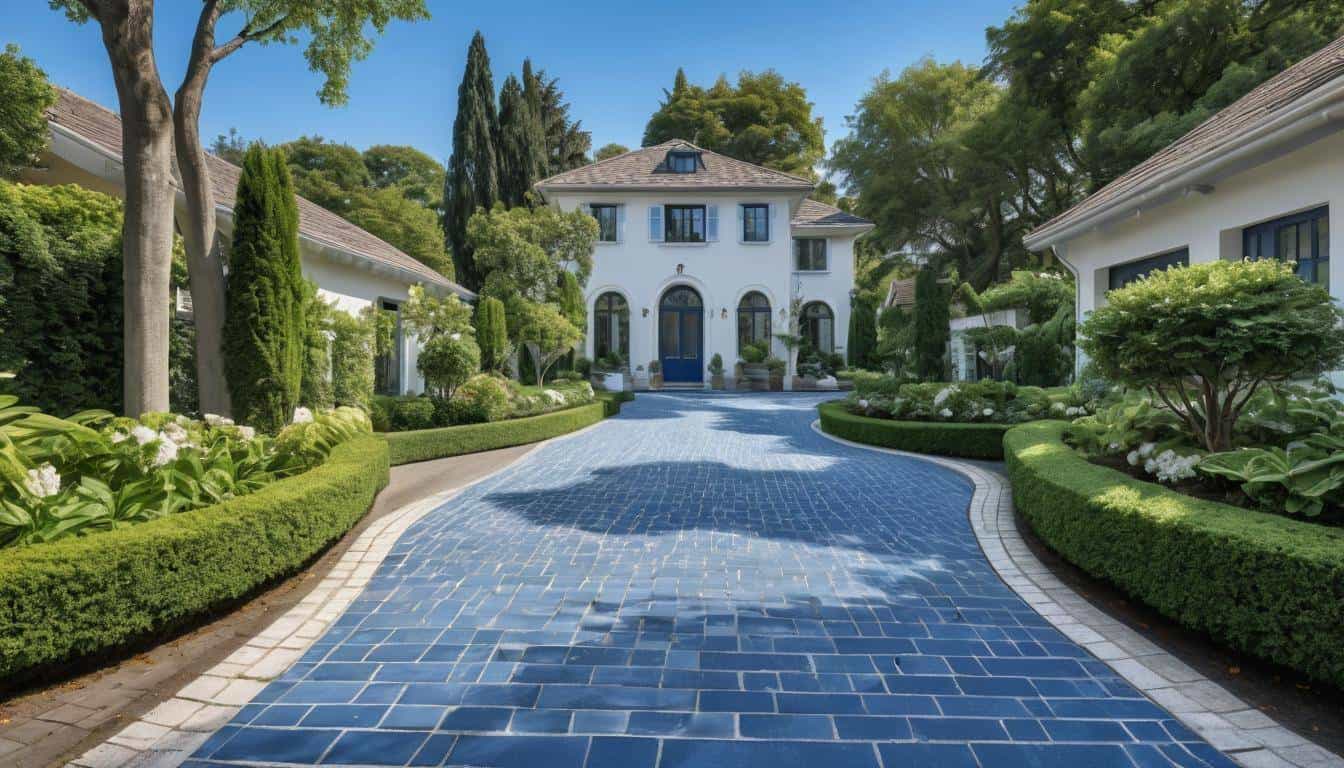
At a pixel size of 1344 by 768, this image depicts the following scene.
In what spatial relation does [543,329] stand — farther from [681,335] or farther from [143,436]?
[143,436]

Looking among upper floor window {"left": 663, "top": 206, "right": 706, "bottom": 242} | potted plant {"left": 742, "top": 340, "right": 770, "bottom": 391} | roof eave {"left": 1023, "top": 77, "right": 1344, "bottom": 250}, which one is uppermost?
upper floor window {"left": 663, "top": 206, "right": 706, "bottom": 242}

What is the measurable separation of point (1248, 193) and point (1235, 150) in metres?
1.07

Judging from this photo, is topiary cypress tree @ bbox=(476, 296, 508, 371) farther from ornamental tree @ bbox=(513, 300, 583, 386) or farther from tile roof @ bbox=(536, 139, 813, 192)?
tile roof @ bbox=(536, 139, 813, 192)

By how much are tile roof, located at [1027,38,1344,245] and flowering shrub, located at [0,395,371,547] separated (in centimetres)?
891

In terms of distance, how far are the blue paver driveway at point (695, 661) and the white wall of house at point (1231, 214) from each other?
3.66 meters

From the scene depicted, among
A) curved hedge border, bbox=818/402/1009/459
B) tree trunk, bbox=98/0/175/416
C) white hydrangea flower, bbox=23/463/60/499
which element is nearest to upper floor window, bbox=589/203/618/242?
curved hedge border, bbox=818/402/1009/459

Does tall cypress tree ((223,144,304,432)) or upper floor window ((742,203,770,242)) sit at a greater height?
upper floor window ((742,203,770,242))

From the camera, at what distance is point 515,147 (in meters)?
28.5

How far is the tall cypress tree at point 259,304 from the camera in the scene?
807 cm

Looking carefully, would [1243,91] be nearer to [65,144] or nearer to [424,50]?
[424,50]

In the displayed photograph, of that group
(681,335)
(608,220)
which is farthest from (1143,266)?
(608,220)

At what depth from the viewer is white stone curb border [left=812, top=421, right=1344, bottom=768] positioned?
2.61m

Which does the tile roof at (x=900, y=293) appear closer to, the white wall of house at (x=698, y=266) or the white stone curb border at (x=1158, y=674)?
the white wall of house at (x=698, y=266)

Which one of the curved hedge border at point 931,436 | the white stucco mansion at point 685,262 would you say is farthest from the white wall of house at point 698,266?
the curved hedge border at point 931,436
